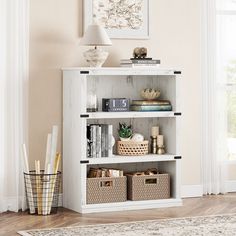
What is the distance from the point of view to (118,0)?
19.7ft

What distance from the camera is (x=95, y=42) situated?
5.62m

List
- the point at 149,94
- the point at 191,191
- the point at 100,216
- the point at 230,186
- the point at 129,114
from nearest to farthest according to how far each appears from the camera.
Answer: the point at 100,216 → the point at 129,114 → the point at 149,94 → the point at 191,191 → the point at 230,186

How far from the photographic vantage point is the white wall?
18.9 feet

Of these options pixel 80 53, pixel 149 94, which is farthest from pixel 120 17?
pixel 149 94

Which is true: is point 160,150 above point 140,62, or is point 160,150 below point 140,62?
below

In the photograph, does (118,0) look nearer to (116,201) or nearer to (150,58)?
(150,58)

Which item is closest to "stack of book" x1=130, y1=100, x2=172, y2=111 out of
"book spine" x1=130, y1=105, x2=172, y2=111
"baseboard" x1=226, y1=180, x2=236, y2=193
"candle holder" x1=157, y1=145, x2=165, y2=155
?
"book spine" x1=130, y1=105, x2=172, y2=111

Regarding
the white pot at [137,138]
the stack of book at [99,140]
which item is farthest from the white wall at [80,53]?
the white pot at [137,138]

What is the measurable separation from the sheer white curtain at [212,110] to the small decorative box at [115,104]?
2.95ft

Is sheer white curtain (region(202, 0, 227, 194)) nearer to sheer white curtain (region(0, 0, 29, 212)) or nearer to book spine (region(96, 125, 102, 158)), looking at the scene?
A: book spine (region(96, 125, 102, 158))

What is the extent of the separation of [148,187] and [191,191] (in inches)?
25.1

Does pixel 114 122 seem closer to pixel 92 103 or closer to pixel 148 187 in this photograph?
pixel 92 103

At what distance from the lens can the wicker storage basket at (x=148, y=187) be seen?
228 inches

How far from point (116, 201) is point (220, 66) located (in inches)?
63.5
